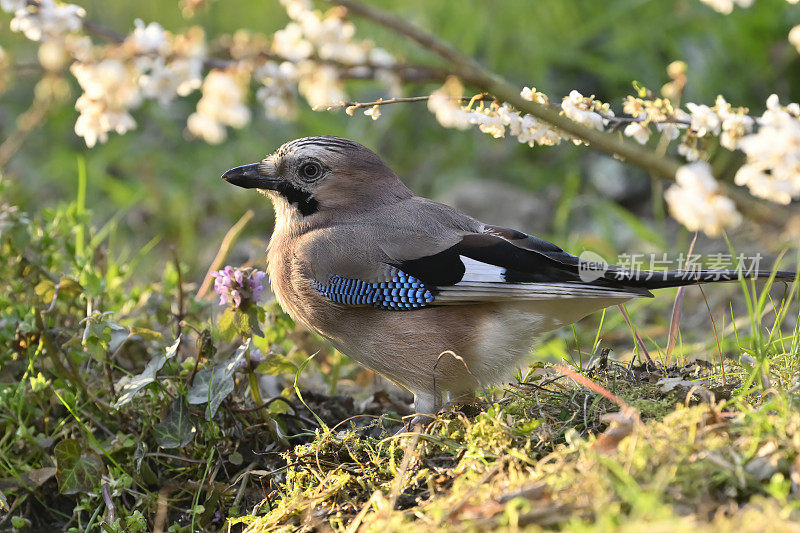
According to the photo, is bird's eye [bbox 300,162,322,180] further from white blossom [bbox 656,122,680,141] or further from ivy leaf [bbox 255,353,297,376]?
white blossom [bbox 656,122,680,141]

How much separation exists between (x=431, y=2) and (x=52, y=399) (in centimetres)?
481

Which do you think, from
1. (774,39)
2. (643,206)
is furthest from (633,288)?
(774,39)

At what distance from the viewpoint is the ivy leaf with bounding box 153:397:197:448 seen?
308cm

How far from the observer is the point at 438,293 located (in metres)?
3.22

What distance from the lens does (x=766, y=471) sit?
2143 mm

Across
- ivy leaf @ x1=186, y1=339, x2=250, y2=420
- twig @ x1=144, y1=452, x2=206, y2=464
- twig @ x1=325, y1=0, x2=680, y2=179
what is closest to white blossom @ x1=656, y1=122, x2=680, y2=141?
twig @ x1=325, y1=0, x2=680, y2=179

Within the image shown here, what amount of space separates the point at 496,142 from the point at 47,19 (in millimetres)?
4793

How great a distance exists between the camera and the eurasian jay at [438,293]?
316 centimetres

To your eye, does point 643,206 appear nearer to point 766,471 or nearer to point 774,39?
point 774,39

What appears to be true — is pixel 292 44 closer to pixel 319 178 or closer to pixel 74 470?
pixel 319 178

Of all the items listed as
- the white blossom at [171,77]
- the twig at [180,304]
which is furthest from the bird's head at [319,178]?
the white blossom at [171,77]

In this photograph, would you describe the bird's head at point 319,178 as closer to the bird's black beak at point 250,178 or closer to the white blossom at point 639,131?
the bird's black beak at point 250,178

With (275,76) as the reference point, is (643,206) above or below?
below

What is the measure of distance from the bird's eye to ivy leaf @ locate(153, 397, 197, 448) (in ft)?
3.45
